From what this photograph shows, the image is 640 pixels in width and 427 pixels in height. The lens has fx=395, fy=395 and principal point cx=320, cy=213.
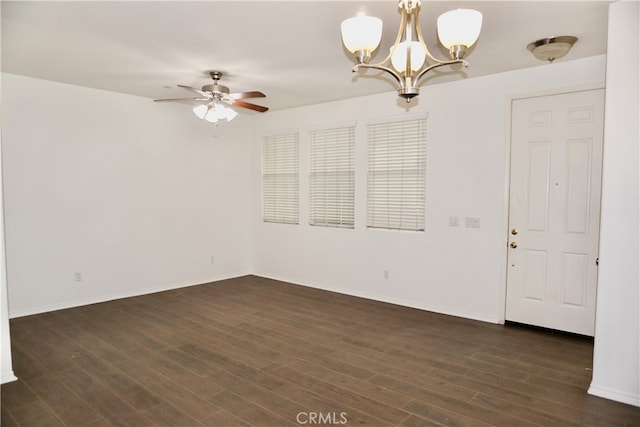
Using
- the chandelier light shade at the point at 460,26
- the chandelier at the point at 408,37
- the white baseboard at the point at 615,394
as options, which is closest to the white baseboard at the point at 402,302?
the white baseboard at the point at 615,394

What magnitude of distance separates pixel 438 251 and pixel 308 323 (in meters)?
1.76

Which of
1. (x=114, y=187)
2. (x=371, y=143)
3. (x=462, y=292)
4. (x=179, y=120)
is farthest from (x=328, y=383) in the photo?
(x=179, y=120)

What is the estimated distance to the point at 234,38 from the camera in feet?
10.7

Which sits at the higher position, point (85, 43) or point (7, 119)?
point (85, 43)

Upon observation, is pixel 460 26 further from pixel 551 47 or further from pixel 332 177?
pixel 332 177

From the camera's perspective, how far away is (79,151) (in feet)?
15.9

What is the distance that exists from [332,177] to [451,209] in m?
1.88

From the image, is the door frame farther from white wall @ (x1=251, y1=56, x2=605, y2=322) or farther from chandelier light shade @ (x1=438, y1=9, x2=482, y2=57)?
chandelier light shade @ (x1=438, y1=9, x2=482, y2=57)

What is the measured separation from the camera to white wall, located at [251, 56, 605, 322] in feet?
13.8

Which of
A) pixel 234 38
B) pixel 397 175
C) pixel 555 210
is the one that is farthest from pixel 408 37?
pixel 397 175

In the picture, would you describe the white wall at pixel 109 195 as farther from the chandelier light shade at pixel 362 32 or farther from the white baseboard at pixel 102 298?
the chandelier light shade at pixel 362 32

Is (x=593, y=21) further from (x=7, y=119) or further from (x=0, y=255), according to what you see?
(x=7, y=119)

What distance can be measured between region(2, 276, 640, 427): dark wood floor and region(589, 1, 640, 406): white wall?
274 mm

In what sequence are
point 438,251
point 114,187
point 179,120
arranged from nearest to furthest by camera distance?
point 438,251
point 114,187
point 179,120
